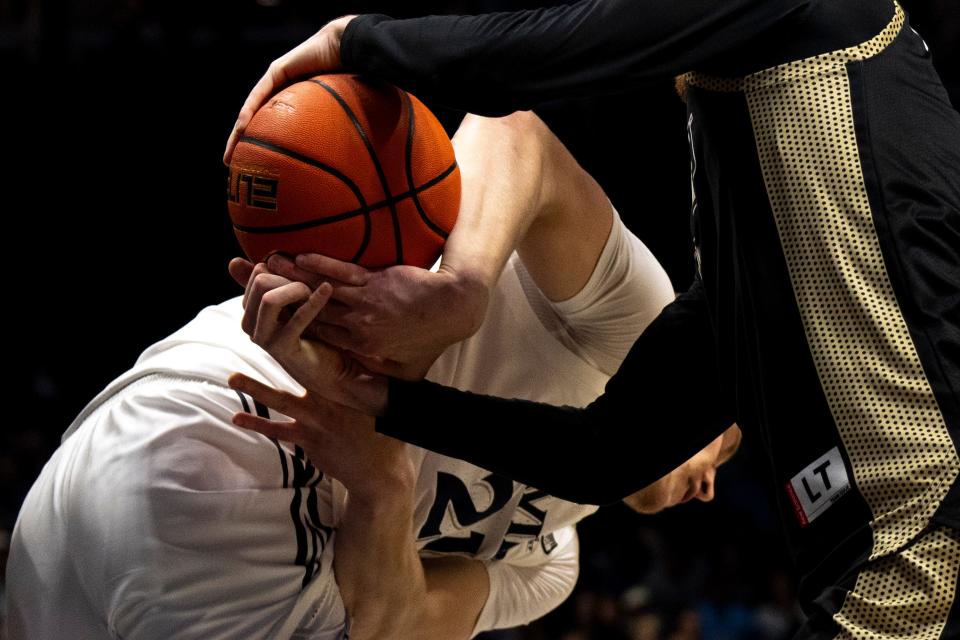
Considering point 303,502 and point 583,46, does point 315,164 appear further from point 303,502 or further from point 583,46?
Result: point 303,502

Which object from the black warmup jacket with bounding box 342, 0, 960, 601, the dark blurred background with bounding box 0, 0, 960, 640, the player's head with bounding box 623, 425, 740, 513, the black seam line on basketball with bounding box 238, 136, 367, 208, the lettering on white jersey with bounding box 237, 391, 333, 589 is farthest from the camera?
the dark blurred background with bounding box 0, 0, 960, 640

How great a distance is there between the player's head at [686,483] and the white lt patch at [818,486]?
43.8 inches

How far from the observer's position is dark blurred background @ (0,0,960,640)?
698 cm

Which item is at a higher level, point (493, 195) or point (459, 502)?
point (493, 195)

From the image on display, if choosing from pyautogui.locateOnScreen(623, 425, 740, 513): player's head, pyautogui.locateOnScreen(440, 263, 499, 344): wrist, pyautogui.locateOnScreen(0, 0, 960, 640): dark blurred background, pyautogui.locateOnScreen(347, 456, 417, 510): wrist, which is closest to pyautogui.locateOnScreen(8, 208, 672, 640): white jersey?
pyautogui.locateOnScreen(347, 456, 417, 510): wrist

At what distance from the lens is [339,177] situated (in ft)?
7.33

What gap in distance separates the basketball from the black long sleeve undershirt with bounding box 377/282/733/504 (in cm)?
31

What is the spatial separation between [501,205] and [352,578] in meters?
0.90

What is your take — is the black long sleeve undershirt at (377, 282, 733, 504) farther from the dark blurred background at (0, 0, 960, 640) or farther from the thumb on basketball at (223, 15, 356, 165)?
the dark blurred background at (0, 0, 960, 640)

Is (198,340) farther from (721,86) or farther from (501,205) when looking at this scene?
(721,86)

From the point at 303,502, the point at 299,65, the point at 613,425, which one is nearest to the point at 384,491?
the point at 303,502

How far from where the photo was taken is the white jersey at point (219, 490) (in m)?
2.47

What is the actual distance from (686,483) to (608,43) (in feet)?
5.37

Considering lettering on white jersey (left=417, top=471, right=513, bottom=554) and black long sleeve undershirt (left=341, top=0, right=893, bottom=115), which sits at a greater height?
black long sleeve undershirt (left=341, top=0, right=893, bottom=115)
